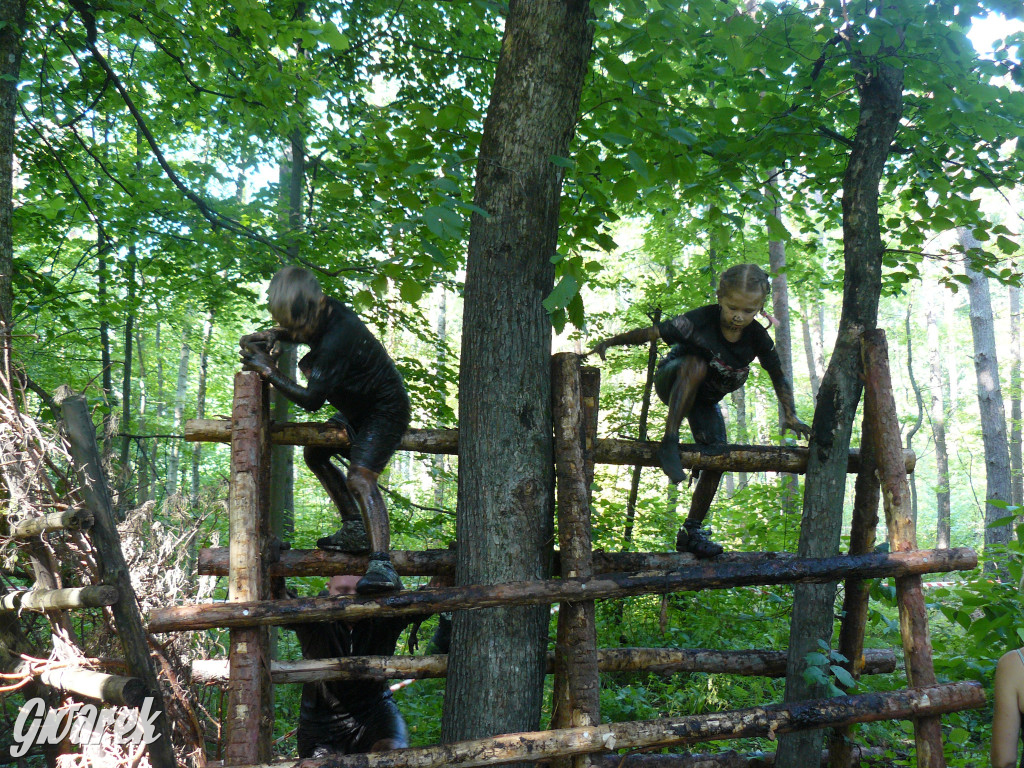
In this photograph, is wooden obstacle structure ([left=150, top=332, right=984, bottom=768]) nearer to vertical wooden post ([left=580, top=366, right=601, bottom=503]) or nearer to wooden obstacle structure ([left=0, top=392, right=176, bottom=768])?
vertical wooden post ([left=580, top=366, right=601, bottom=503])

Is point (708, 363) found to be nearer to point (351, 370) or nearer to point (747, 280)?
point (747, 280)

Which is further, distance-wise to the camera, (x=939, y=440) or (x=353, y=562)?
(x=939, y=440)

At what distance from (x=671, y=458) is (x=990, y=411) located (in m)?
9.70

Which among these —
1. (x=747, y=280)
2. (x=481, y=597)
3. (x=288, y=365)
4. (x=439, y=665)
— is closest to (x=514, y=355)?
(x=481, y=597)

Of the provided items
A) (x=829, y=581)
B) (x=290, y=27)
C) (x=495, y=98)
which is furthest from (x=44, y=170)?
(x=829, y=581)

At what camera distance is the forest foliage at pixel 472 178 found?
371 centimetres

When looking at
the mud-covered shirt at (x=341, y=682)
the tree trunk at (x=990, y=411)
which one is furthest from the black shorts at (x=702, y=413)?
the tree trunk at (x=990, y=411)

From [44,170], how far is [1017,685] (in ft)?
28.1

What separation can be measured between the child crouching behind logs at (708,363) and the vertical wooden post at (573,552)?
Answer: 529mm

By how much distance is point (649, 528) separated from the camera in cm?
804

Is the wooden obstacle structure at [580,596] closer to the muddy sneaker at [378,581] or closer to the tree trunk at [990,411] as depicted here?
the muddy sneaker at [378,581]

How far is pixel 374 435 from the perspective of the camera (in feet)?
11.9

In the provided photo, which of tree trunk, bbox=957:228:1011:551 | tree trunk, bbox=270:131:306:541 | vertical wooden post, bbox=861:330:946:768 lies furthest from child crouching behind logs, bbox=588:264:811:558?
tree trunk, bbox=957:228:1011:551

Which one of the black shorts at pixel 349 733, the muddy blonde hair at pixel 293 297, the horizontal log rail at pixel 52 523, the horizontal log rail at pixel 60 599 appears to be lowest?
the black shorts at pixel 349 733
